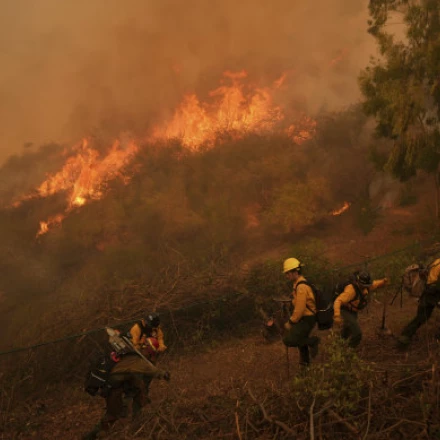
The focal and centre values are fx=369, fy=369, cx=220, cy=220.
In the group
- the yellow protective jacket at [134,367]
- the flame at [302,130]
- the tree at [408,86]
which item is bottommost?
the yellow protective jacket at [134,367]

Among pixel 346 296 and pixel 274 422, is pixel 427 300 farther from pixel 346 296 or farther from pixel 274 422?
pixel 274 422

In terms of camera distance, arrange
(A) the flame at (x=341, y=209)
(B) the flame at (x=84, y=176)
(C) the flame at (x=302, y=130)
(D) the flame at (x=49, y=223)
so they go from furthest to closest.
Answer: (B) the flame at (x=84, y=176)
(C) the flame at (x=302, y=130)
(D) the flame at (x=49, y=223)
(A) the flame at (x=341, y=209)

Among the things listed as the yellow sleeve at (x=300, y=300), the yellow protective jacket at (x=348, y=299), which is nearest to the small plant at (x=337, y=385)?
the yellow sleeve at (x=300, y=300)

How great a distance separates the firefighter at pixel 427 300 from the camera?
4.88 meters

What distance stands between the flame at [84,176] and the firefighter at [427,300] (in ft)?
68.3

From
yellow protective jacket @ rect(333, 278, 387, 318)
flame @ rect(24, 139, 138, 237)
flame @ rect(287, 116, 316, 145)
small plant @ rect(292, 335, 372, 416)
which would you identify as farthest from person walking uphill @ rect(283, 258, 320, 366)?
flame @ rect(24, 139, 138, 237)

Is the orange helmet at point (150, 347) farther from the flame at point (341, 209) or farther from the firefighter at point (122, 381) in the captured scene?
the flame at point (341, 209)

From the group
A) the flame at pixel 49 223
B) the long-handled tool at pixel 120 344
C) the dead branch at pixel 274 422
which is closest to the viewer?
the dead branch at pixel 274 422

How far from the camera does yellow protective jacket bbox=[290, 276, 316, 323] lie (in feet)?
15.3

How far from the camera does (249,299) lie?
8.66 meters

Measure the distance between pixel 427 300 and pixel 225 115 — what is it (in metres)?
23.9

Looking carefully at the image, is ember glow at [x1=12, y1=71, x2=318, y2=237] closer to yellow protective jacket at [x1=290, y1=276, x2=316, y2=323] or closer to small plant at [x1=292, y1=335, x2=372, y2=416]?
yellow protective jacket at [x1=290, y1=276, x2=316, y2=323]

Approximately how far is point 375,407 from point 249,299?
5345 millimetres

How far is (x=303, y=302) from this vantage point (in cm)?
465
